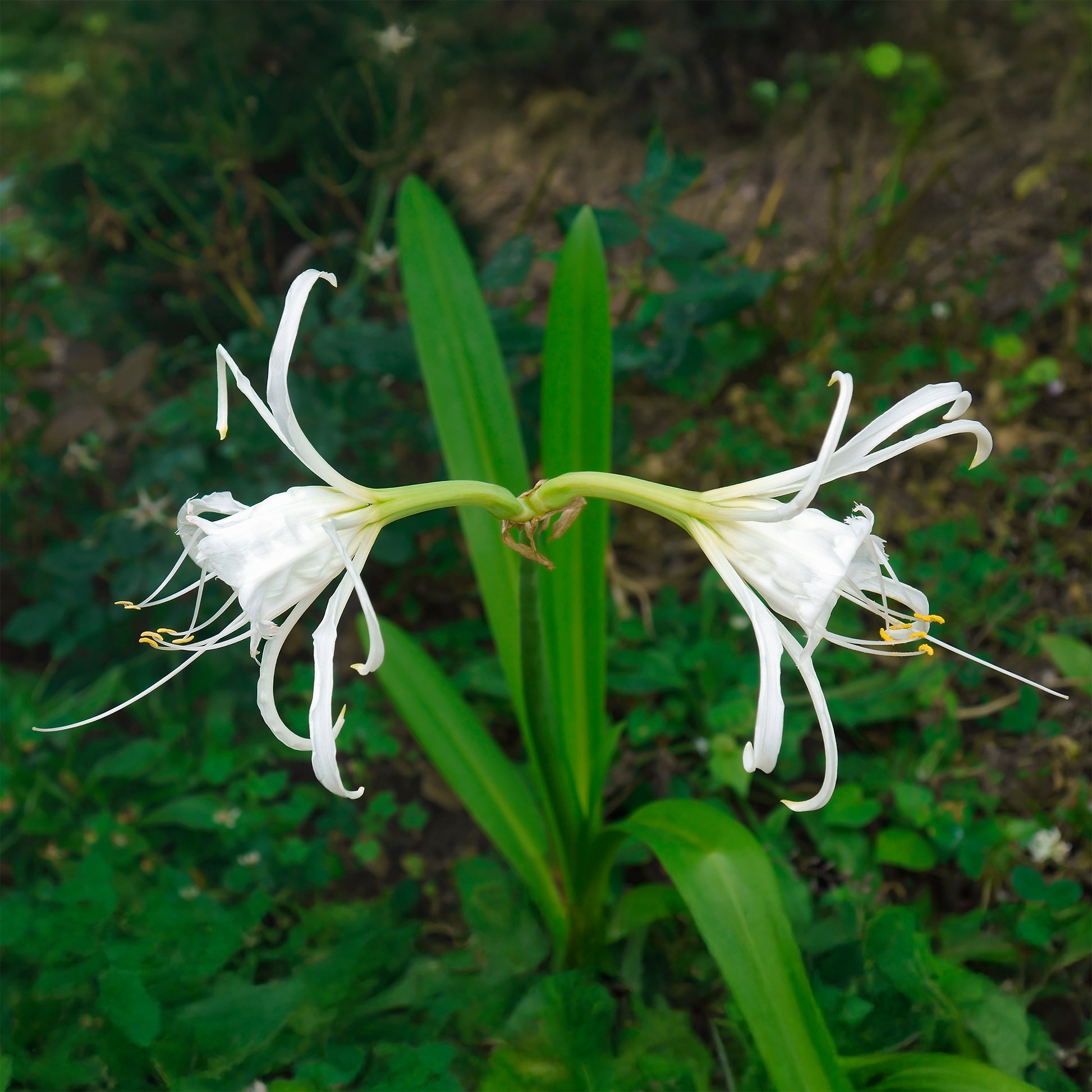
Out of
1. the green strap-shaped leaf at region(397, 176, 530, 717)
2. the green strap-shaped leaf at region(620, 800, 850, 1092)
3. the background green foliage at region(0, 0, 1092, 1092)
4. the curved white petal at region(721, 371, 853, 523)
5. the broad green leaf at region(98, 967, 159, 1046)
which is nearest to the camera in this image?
the curved white petal at region(721, 371, 853, 523)

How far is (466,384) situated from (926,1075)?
1130mm

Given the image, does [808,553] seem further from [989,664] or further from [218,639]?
[218,639]

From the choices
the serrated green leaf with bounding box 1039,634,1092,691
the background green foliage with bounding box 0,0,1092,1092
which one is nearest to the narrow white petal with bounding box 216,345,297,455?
the background green foliage with bounding box 0,0,1092,1092

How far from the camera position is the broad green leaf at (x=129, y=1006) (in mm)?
1087

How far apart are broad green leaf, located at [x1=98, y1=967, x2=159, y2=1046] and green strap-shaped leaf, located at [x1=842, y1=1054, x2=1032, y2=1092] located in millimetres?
828

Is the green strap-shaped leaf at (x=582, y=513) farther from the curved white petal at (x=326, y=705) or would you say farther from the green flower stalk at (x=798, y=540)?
the curved white petal at (x=326, y=705)

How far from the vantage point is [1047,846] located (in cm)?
145

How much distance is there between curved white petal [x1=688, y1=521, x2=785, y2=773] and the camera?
76cm

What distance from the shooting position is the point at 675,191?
1.77m

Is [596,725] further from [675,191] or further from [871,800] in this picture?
[675,191]

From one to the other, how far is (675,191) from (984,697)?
1.18m

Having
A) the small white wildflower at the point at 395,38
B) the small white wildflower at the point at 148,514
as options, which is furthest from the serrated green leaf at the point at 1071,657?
the small white wildflower at the point at 395,38

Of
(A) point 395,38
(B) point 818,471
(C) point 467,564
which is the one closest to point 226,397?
(B) point 818,471

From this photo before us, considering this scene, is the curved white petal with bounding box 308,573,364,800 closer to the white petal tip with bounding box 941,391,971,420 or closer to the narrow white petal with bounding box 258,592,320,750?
the narrow white petal with bounding box 258,592,320,750
